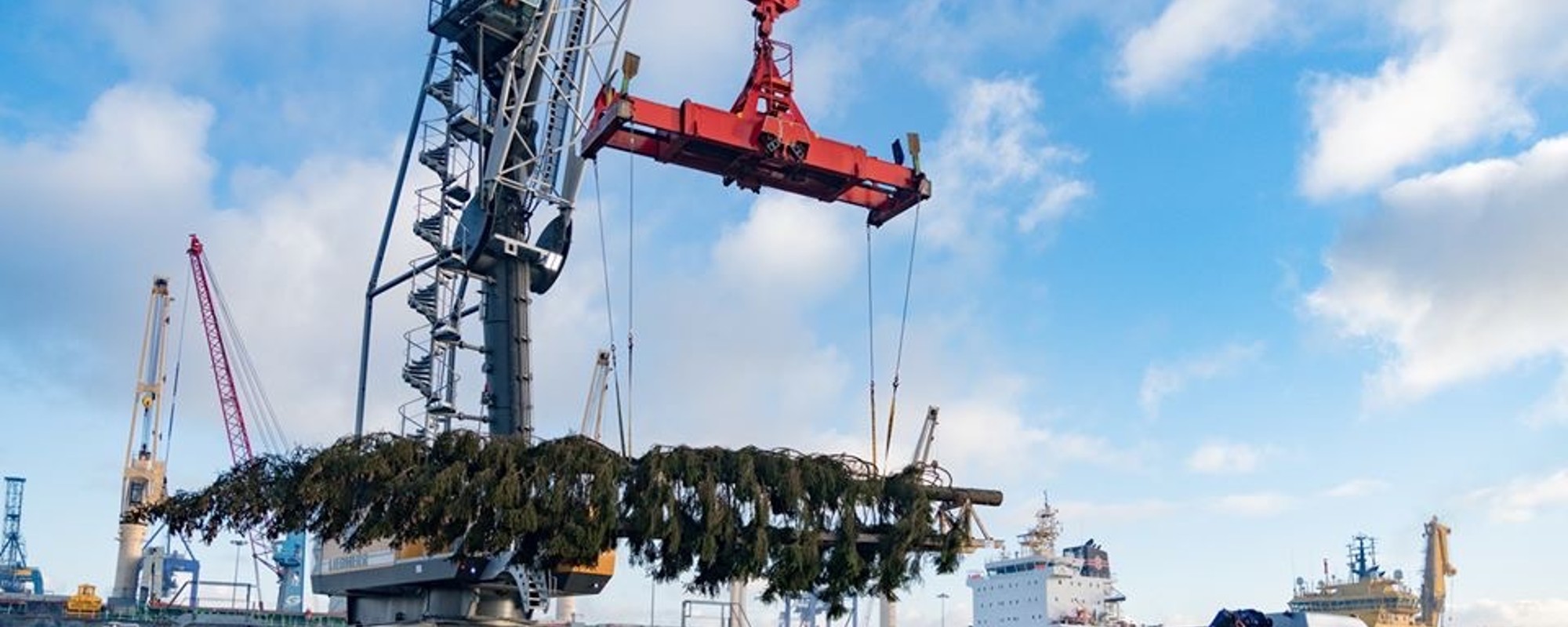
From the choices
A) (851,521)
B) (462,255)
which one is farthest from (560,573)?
(462,255)

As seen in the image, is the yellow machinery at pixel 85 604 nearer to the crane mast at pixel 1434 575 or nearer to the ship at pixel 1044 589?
the ship at pixel 1044 589

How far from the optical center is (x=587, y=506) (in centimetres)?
3388

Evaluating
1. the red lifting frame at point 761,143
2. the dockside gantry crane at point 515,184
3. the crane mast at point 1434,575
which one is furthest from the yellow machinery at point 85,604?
the crane mast at point 1434,575

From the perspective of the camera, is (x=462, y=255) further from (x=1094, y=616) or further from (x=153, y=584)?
(x=153, y=584)

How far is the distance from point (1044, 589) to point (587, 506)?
255 feet

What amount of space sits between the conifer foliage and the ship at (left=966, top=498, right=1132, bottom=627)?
6979cm

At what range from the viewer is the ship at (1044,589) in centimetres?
10462

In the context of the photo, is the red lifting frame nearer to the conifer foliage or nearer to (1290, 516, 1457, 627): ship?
the conifer foliage

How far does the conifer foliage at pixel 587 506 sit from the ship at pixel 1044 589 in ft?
229

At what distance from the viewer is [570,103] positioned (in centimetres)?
5559

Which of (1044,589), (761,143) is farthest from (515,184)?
(1044,589)

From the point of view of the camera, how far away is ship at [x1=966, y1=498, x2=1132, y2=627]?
10462 centimetres

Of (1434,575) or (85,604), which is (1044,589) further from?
(85,604)

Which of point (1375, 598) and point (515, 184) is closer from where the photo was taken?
point (515, 184)
